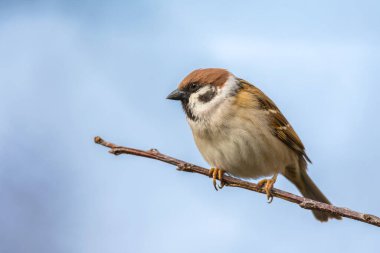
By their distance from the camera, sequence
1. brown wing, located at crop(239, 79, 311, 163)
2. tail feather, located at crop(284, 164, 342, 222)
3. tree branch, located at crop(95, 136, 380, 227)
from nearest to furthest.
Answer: tree branch, located at crop(95, 136, 380, 227) < brown wing, located at crop(239, 79, 311, 163) < tail feather, located at crop(284, 164, 342, 222)

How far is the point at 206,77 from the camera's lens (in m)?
3.49

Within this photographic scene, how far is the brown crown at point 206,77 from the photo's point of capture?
341cm

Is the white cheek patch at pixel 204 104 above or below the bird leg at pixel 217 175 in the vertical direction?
above

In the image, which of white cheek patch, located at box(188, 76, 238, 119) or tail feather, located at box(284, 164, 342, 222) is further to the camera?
tail feather, located at box(284, 164, 342, 222)

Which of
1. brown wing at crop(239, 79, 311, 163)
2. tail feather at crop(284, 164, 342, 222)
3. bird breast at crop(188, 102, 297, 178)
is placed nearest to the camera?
bird breast at crop(188, 102, 297, 178)

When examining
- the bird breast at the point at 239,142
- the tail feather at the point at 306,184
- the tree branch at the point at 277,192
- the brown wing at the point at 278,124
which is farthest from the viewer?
the tail feather at the point at 306,184

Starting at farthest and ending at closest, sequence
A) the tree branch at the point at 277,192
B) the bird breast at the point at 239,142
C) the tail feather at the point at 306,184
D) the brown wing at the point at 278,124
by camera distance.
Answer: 1. the tail feather at the point at 306,184
2. the brown wing at the point at 278,124
3. the bird breast at the point at 239,142
4. the tree branch at the point at 277,192

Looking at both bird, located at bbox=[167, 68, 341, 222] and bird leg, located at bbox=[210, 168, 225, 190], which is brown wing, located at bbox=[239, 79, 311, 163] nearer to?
bird, located at bbox=[167, 68, 341, 222]

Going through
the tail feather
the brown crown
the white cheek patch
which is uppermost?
the brown crown

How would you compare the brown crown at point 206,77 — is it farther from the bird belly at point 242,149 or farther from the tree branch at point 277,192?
the tree branch at point 277,192

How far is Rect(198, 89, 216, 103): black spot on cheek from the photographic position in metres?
3.45

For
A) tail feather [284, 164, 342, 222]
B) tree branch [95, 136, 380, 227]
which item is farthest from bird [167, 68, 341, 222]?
tree branch [95, 136, 380, 227]

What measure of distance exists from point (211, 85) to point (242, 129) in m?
0.36

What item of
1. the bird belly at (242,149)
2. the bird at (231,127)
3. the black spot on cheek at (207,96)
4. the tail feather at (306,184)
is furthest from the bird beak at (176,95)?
the tail feather at (306,184)
